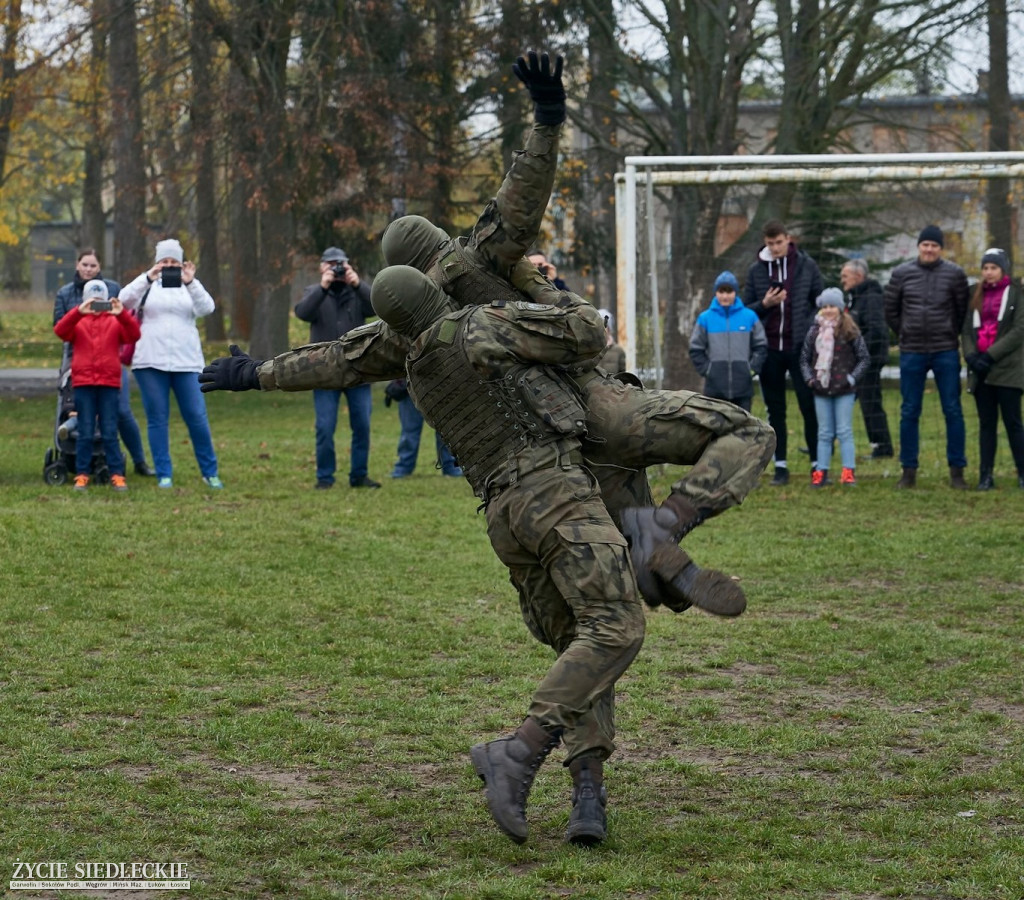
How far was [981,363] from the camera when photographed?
490 inches

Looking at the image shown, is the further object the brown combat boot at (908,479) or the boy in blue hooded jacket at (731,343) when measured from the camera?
the brown combat boot at (908,479)

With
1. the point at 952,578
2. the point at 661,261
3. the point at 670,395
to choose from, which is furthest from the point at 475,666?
the point at 661,261

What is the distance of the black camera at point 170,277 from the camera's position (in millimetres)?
12508

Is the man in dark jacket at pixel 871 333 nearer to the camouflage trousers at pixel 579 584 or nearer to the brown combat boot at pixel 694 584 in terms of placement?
the camouflage trousers at pixel 579 584

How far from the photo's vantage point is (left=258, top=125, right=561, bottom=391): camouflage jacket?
4742mm

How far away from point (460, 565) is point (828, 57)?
46.7 ft

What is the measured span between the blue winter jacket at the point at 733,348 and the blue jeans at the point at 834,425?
680mm

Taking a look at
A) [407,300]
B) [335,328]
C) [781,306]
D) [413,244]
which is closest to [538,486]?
[407,300]

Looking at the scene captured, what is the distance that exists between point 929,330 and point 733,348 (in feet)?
5.64

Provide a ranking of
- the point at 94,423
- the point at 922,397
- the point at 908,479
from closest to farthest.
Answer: the point at 94,423 → the point at 922,397 → the point at 908,479

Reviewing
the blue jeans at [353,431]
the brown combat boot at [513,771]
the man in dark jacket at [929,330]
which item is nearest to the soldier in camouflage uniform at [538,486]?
the brown combat boot at [513,771]

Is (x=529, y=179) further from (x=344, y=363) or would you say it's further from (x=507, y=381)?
(x=344, y=363)

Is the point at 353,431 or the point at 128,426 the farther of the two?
the point at 128,426

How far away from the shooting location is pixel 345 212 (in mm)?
23125
